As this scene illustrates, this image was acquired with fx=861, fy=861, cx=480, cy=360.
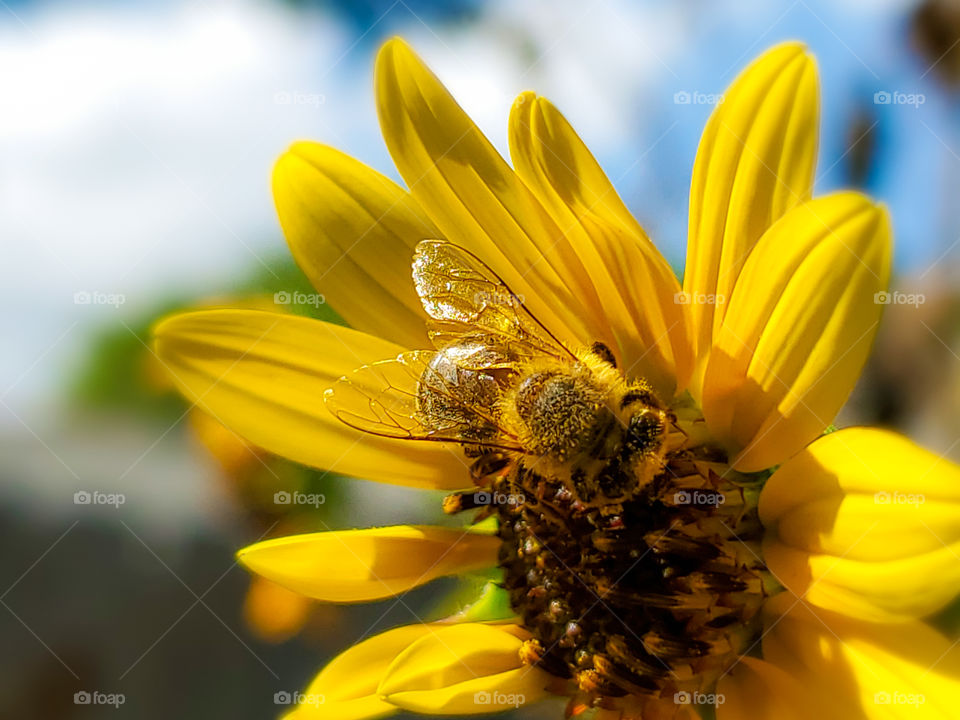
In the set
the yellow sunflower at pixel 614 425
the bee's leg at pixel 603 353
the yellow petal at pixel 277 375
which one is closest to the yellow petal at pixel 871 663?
the yellow sunflower at pixel 614 425

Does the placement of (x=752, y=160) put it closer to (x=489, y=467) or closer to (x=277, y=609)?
(x=489, y=467)

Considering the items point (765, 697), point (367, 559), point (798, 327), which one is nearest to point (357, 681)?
point (367, 559)

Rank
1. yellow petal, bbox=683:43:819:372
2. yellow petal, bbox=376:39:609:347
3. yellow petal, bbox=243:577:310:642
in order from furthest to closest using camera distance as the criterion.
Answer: yellow petal, bbox=243:577:310:642 → yellow petal, bbox=376:39:609:347 → yellow petal, bbox=683:43:819:372

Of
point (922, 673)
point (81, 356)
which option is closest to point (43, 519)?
point (81, 356)

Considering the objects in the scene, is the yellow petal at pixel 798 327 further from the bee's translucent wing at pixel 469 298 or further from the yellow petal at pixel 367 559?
the yellow petal at pixel 367 559

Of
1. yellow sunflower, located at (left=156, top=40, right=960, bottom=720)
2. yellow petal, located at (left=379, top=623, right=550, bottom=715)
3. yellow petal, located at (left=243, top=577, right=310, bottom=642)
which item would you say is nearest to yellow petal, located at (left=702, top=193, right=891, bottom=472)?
yellow sunflower, located at (left=156, top=40, right=960, bottom=720)

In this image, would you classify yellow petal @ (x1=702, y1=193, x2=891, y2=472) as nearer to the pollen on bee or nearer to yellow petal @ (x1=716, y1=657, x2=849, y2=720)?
the pollen on bee
